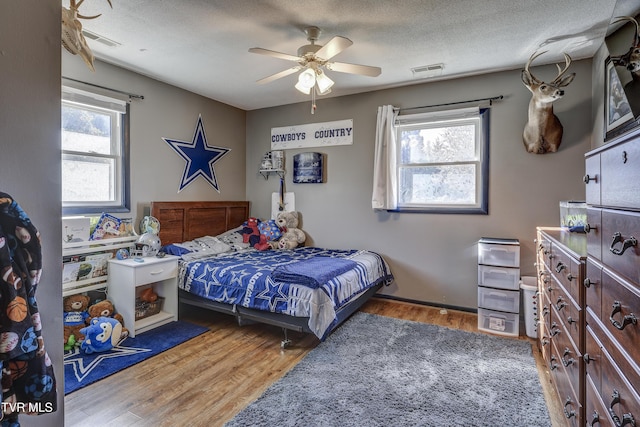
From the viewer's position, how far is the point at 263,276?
2854 millimetres

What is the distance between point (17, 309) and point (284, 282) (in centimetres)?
201

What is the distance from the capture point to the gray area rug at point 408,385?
71.6 inches

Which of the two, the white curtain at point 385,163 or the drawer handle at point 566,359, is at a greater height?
the white curtain at point 385,163

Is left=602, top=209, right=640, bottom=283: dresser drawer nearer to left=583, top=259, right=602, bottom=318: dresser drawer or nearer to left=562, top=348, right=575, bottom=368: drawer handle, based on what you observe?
left=583, top=259, right=602, bottom=318: dresser drawer

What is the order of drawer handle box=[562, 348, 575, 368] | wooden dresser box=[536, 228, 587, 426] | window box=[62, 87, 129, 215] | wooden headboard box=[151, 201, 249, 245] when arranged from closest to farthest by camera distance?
wooden dresser box=[536, 228, 587, 426] < drawer handle box=[562, 348, 575, 368] < window box=[62, 87, 129, 215] < wooden headboard box=[151, 201, 249, 245]

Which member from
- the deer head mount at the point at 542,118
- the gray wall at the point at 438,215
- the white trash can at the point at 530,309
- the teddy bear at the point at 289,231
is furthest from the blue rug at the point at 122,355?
the deer head mount at the point at 542,118

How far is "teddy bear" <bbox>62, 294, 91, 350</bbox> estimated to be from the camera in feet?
8.64

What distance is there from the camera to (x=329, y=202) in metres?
4.33

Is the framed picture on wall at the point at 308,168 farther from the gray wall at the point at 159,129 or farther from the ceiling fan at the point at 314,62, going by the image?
the ceiling fan at the point at 314,62

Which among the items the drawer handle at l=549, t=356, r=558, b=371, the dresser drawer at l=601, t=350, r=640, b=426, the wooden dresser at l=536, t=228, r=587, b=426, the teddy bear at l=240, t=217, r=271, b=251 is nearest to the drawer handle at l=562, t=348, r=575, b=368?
the wooden dresser at l=536, t=228, r=587, b=426

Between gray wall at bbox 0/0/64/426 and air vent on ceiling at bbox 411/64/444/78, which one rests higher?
air vent on ceiling at bbox 411/64/444/78

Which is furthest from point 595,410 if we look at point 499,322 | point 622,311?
point 499,322

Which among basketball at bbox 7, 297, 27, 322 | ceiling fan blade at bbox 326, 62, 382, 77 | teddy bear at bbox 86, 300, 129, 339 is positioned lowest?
teddy bear at bbox 86, 300, 129, 339

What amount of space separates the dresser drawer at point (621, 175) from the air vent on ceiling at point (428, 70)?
7.96ft
